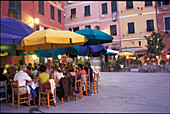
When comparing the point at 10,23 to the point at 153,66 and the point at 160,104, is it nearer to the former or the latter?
the point at 160,104

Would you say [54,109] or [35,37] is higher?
[35,37]

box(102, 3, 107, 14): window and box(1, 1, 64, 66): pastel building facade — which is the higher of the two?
box(102, 3, 107, 14): window

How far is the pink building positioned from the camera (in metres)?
23.7

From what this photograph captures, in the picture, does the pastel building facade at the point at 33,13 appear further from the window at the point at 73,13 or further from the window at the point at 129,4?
the window at the point at 129,4

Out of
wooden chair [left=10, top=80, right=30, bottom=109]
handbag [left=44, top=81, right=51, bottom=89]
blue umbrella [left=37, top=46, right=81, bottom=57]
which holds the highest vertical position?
blue umbrella [left=37, top=46, right=81, bottom=57]

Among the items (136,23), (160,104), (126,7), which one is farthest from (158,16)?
(160,104)

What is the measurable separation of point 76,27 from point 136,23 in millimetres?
9537

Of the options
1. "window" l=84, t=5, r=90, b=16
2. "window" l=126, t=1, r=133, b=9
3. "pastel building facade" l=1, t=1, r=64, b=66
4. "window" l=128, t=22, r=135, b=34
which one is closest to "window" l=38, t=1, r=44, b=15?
"pastel building facade" l=1, t=1, r=64, b=66

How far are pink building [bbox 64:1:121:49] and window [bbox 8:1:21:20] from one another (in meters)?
12.1

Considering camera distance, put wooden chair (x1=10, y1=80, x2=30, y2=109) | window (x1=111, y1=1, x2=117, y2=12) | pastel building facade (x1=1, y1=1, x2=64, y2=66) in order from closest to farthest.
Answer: wooden chair (x1=10, y1=80, x2=30, y2=109) < pastel building facade (x1=1, y1=1, x2=64, y2=66) < window (x1=111, y1=1, x2=117, y2=12)

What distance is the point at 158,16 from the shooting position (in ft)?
69.7

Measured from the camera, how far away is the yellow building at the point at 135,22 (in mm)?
21594

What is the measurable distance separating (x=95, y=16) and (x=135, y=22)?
6.30 meters

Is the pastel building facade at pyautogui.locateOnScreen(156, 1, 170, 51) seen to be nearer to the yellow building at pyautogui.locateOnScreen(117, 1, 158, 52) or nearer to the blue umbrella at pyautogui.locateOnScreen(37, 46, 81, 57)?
the yellow building at pyautogui.locateOnScreen(117, 1, 158, 52)
